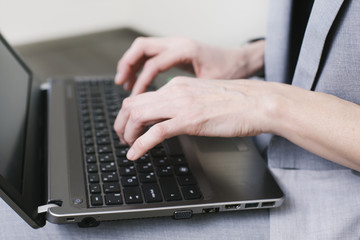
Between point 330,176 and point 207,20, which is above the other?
point 330,176

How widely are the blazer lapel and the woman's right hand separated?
0.61 ft

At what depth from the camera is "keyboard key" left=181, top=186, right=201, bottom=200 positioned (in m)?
0.53

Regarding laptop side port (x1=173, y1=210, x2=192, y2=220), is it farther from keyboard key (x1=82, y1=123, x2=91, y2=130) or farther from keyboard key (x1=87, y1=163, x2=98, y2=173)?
keyboard key (x1=82, y1=123, x2=91, y2=130)

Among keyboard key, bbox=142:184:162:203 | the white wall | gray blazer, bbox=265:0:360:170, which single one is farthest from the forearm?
the white wall

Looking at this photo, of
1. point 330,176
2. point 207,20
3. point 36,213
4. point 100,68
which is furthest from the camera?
point 207,20

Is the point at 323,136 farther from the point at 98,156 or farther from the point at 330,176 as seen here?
the point at 98,156

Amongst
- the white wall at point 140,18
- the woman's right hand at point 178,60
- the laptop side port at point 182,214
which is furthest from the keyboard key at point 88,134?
the white wall at point 140,18

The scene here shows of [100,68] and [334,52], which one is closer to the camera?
[334,52]

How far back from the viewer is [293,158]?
24.7 inches

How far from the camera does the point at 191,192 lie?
536mm

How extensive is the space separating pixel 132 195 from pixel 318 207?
0.25 meters

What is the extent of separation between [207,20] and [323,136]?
3.92 ft

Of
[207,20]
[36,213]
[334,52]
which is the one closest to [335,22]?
[334,52]

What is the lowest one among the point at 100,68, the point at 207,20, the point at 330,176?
the point at 207,20
